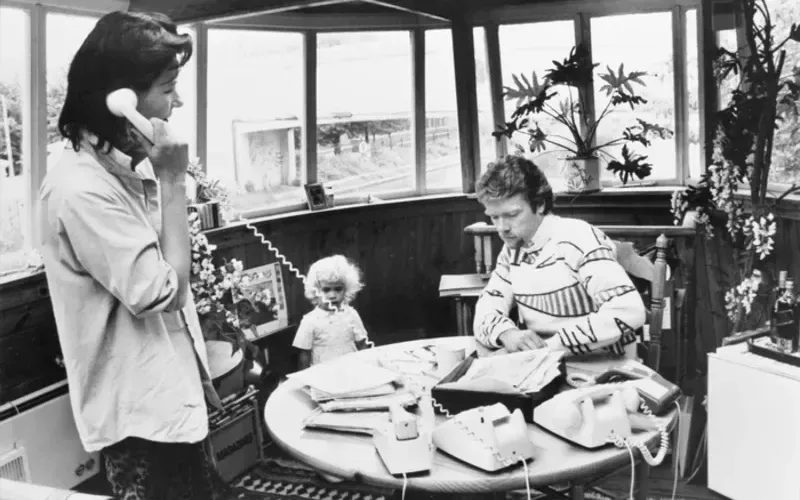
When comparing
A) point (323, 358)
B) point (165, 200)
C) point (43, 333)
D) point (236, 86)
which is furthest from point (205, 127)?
point (165, 200)

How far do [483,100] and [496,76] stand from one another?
150mm

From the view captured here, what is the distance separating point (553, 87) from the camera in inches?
165

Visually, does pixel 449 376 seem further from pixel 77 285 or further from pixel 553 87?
pixel 553 87

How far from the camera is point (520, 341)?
6.61 ft

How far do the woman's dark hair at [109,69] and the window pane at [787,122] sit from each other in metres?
2.48

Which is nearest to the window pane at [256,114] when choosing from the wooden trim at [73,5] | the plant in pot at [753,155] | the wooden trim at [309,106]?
the wooden trim at [309,106]

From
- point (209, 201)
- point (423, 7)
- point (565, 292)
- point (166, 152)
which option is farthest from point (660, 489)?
point (423, 7)

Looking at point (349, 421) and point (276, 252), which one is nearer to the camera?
point (349, 421)

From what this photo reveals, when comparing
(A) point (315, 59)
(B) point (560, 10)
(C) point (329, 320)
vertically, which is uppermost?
(B) point (560, 10)

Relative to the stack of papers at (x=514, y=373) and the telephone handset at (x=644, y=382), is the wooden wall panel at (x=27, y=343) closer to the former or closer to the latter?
the stack of papers at (x=514, y=373)

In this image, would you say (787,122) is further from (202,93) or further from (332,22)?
(202,93)

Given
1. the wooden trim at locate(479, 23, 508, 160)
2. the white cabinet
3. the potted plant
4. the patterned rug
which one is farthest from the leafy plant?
the wooden trim at locate(479, 23, 508, 160)

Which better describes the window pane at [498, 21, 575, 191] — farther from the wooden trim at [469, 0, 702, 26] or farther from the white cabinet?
the white cabinet

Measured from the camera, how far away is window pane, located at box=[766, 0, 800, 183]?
2.99 metres
